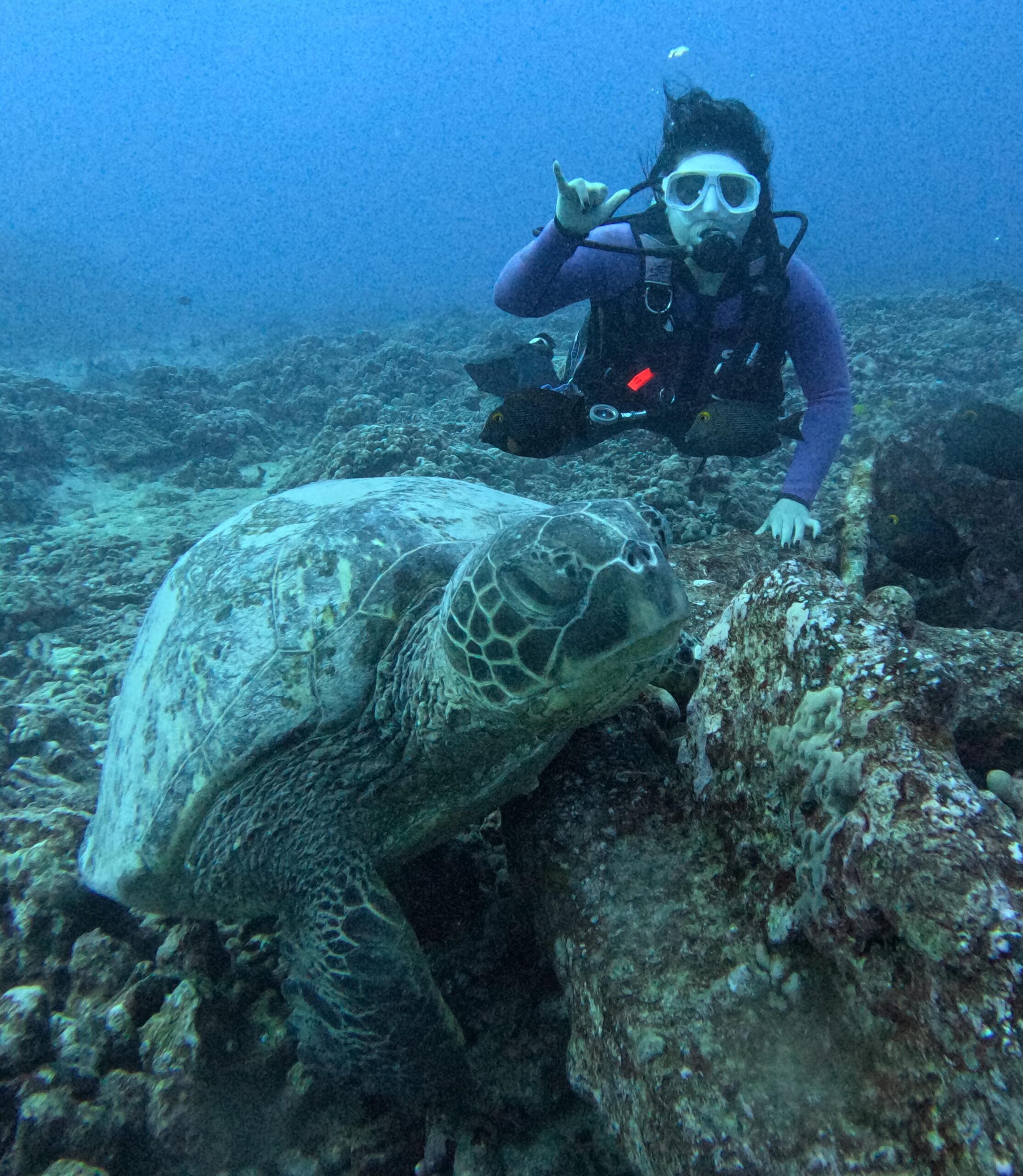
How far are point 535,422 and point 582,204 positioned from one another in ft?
3.93

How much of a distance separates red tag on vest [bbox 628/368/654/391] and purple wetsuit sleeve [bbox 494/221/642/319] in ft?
1.76

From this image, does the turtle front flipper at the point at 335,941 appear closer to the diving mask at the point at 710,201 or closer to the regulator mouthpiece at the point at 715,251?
the regulator mouthpiece at the point at 715,251

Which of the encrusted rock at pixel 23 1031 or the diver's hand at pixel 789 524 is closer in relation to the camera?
the encrusted rock at pixel 23 1031

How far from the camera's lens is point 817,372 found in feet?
13.2

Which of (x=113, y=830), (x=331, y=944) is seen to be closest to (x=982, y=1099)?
(x=331, y=944)

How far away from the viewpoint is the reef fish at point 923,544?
3031 mm

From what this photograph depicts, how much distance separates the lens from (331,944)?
1696mm

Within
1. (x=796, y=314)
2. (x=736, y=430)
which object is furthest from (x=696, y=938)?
(x=796, y=314)

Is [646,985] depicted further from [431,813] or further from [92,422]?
[92,422]

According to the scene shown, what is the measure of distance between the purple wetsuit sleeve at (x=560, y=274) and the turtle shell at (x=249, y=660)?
2049 mm

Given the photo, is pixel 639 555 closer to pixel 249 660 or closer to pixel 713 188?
pixel 249 660

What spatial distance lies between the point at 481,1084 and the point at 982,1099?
4.21 ft

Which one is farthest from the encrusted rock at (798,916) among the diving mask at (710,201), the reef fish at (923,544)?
the diving mask at (710,201)

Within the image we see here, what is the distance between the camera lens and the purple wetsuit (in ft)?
12.6
